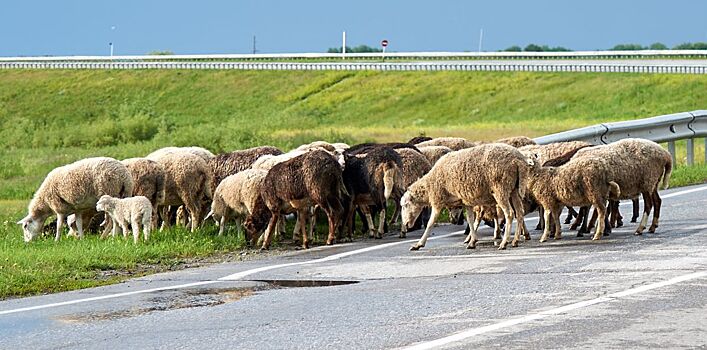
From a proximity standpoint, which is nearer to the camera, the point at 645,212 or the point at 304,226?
the point at 645,212

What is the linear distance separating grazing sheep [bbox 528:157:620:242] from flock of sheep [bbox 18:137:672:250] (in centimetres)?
1

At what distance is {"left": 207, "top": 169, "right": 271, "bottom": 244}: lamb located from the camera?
53.3 feet

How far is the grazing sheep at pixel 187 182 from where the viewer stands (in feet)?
61.3

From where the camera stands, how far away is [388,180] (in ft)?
54.5

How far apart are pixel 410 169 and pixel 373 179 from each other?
0.74m

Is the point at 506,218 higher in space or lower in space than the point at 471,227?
higher

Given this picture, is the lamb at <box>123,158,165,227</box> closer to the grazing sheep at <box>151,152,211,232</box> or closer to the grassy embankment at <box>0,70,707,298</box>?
the grazing sheep at <box>151,152,211,232</box>

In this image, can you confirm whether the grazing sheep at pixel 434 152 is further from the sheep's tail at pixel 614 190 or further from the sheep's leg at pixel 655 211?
the sheep's tail at pixel 614 190

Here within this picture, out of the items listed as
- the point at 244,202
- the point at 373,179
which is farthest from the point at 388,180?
the point at 244,202

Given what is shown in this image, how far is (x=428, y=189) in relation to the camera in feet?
50.4

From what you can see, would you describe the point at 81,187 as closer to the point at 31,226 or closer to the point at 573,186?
the point at 31,226

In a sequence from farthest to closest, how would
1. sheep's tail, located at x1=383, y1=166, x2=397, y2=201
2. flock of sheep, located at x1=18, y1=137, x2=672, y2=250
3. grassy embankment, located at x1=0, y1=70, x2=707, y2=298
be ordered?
sheep's tail, located at x1=383, y1=166, x2=397, y2=201, grassy embankment, located at x1=0, y1=70, x2=707, y2=298, flock of sheep, located at x1=18, y1=137, x2=672, y2=250

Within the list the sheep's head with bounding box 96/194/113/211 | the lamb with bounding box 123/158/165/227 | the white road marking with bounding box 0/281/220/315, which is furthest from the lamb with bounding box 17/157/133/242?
the white road marking with bounding box 0/281/220/315

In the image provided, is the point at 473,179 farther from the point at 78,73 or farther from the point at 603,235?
the point at 78,73
